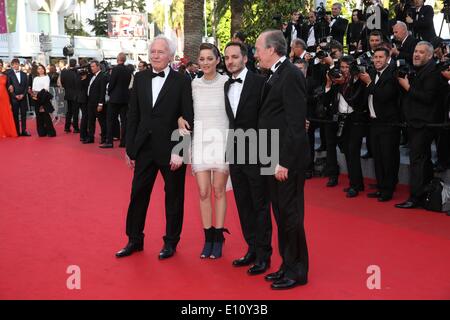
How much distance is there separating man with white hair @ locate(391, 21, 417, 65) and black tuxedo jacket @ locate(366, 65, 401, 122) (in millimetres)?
1289

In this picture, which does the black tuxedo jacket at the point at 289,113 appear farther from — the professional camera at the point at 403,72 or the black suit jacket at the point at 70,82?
the black suit jacket at the point at 70,82

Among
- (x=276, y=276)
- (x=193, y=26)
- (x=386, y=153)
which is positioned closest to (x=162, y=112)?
(x=276, y=276)

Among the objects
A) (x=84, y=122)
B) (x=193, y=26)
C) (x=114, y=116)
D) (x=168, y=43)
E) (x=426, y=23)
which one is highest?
(x=193, y=26)

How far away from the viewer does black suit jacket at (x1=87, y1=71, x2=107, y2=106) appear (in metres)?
12.3

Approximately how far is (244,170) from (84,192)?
3.79 metres

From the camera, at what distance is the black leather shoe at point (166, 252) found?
4898mm

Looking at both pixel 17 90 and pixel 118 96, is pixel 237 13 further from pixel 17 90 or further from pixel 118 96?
pixel 17 90

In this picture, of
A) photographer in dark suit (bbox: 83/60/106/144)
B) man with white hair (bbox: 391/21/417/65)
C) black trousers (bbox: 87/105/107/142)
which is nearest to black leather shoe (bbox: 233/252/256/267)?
man with white hair (bbox: 391/21/417/65)

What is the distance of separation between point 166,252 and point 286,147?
5.17ft

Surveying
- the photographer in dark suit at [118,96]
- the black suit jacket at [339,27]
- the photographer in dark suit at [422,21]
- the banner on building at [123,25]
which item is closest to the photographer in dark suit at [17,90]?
the photographer in dark suit at [118,96]

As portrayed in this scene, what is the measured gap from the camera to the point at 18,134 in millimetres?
14109

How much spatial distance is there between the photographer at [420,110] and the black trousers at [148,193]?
9.51 feet

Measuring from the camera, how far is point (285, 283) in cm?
416

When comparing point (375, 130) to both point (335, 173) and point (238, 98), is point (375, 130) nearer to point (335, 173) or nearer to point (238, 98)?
point (335, 173)
